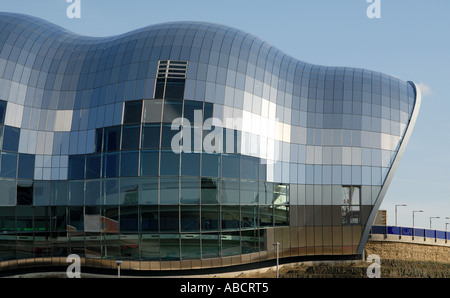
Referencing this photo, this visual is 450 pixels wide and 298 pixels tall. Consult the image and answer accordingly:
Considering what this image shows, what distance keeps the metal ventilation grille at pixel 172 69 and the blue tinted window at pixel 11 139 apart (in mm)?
14266

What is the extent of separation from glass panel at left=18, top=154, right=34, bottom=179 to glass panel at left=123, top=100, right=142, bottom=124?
9.70 meters

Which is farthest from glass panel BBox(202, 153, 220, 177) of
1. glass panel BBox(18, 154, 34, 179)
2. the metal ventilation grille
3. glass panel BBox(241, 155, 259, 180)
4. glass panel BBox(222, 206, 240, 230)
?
glass panel BBox(18, 154, 34, 179)

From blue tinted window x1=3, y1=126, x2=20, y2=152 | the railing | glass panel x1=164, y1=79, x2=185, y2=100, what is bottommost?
the railing

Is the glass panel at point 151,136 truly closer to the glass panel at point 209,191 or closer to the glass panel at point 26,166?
the glass panel at point 209,191

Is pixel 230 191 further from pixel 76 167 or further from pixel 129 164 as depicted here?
pixel 76 167

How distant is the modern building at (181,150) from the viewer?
131ft

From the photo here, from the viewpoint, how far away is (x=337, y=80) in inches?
1927

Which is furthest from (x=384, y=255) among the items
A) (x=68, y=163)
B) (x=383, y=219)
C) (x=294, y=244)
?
(x=68, y=163)

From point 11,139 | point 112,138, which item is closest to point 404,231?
point 112,138

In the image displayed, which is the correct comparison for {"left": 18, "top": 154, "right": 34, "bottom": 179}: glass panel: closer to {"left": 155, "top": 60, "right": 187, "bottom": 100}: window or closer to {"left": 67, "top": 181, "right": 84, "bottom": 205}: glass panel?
{"left": 67, "top": 181, "right": 84, "bottom": 205}: glass panel

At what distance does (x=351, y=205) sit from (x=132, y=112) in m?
24.5

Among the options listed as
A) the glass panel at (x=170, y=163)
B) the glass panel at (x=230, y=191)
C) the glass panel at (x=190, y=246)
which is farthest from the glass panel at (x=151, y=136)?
the glass panel at (x=190, y=246)

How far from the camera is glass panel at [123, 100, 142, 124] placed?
40.6 meters
